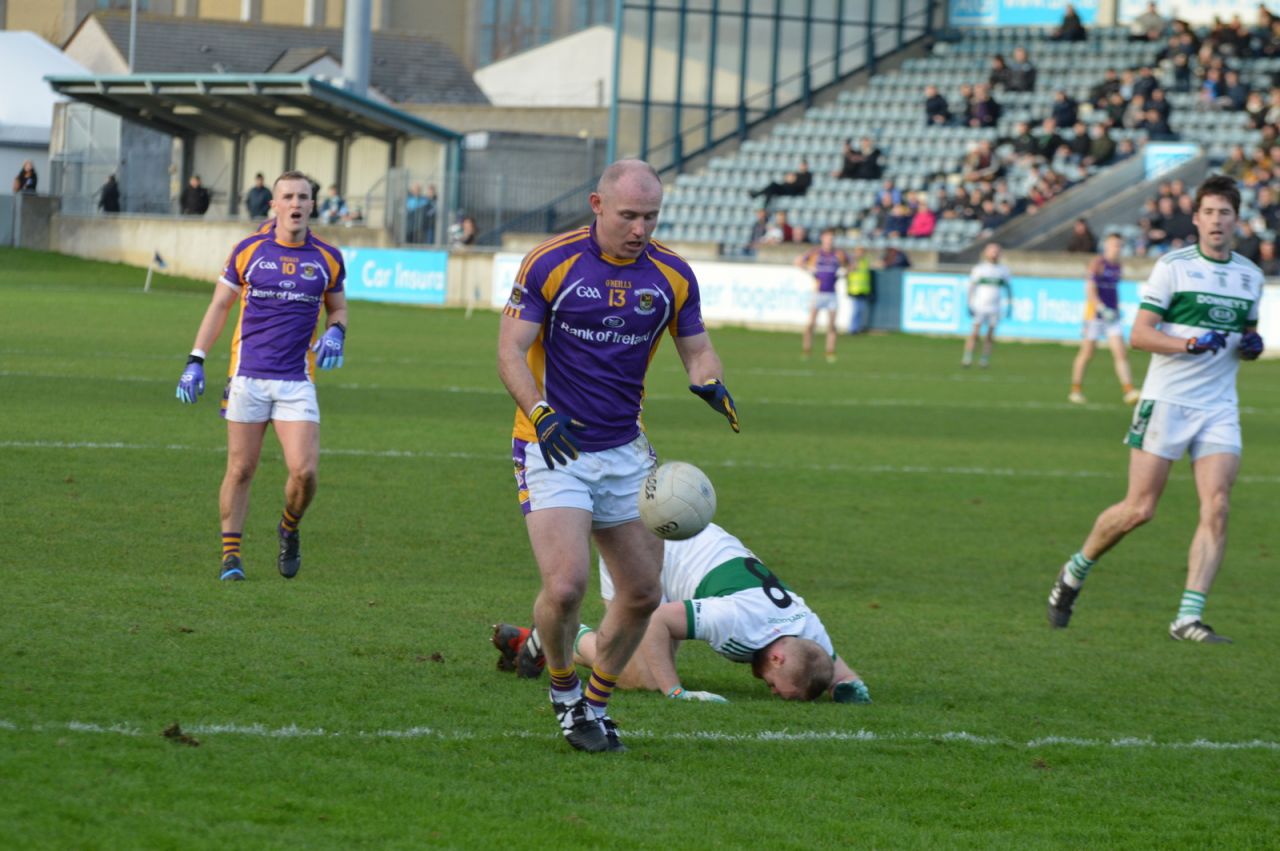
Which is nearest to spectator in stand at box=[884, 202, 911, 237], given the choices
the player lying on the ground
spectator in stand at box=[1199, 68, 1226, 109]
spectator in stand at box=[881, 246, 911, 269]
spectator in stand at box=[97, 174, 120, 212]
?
spectator in stand at box=[881, 246, 911, 269]

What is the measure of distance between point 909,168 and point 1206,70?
25.1ft

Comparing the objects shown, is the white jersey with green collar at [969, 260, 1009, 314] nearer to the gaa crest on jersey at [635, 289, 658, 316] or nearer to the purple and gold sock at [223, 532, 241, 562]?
the purple and gold sock at [223, 532, 241, 562]

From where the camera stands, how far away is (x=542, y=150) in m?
54.8

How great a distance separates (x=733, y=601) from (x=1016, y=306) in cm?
3061

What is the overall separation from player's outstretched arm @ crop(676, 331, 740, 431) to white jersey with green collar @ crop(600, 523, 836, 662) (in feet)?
3.47

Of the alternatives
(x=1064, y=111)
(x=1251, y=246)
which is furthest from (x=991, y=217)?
(x=1251, y=246)

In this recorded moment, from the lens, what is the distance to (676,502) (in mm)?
6367

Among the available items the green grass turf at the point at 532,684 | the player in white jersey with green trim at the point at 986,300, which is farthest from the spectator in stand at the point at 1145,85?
the green grass turf at the point at 532,684

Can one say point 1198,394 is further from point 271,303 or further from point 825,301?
point 825,301

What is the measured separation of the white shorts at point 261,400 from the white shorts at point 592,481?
387 cm

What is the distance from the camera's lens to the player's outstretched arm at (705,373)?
6.53 m

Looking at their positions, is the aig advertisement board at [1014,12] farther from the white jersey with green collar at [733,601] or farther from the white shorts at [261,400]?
the white jersey with green collar at [733,601]

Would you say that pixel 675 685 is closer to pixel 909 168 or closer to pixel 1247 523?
pixel 1247 523

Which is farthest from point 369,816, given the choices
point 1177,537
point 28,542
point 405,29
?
point 405,29
